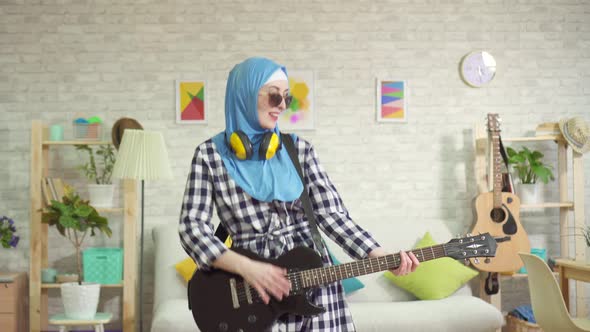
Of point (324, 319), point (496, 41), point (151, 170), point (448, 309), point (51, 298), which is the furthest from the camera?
point (496, 41)

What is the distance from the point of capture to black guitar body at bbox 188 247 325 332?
1872 millimetres

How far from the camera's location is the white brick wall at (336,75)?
5035 mm

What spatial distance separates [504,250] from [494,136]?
2.67 ft

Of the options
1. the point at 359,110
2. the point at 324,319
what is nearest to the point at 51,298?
the point at 359,110

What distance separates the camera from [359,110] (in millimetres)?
5156

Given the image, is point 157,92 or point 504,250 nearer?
point 504,250

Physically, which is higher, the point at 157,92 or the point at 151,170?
the point at 157,92

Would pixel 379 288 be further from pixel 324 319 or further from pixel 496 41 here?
pixel 324 319

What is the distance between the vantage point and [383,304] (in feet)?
13.9

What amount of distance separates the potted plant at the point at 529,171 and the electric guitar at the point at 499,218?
0.82ft

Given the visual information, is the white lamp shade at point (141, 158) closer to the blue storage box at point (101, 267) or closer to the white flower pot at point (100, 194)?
the white flower pot at point (100, 194)

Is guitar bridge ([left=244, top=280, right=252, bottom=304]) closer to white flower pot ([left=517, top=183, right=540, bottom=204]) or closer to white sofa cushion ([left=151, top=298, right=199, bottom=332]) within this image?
white sofa cushion ([left=151, top=298, right=199, bottom=332])

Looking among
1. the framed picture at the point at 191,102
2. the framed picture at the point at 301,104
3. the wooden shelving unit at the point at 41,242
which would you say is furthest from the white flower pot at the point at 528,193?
the wooden shelving unit at the point at 41,242

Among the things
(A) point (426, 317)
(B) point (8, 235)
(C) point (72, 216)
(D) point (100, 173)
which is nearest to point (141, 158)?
(C) point (72, 216)
